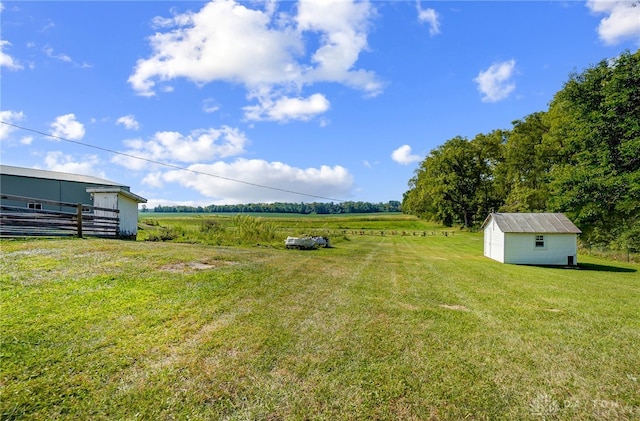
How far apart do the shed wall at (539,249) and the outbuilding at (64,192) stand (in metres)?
22.6

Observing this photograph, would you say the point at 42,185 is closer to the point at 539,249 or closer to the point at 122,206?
the point at 122,206

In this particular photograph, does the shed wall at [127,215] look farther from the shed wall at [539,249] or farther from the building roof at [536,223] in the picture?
the shed wall at [539,249]

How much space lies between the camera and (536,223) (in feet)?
67.8

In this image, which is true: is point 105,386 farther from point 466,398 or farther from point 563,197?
point 563,197

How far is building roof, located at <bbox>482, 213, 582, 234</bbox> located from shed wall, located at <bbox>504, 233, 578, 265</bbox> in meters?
0.32

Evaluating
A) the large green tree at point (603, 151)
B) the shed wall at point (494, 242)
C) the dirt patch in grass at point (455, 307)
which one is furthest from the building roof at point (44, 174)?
the large green tree at point (603, 151)

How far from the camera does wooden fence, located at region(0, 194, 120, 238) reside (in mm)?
11648

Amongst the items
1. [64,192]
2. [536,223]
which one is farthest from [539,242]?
[64,192]

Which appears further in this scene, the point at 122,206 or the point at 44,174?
the point at 44,174

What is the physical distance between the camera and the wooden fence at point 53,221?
11.6 metres

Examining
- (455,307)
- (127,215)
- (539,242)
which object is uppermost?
(127,215)

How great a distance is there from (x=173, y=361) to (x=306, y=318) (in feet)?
8.48

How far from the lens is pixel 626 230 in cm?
2478

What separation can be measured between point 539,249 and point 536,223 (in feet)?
5.60
